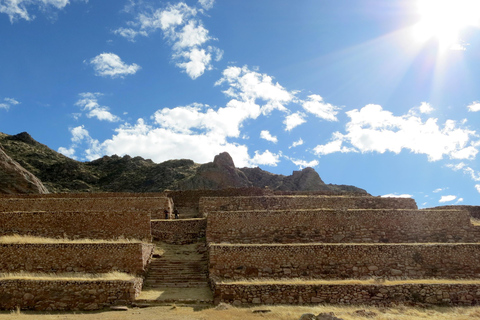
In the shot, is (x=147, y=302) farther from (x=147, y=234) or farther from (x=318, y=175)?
(x=318, y=175)

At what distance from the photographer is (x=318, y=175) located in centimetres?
4831

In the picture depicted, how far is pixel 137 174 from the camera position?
59406mm

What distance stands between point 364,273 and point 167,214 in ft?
39.0

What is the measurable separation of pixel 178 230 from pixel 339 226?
8.49 metres

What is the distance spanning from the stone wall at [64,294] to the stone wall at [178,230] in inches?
244

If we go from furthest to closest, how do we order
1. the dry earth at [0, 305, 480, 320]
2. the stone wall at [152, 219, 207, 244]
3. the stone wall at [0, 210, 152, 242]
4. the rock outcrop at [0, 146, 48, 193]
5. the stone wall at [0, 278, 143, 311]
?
the rock outcrop at [0, 146, 48, 193] → the stone wall at [152, 219, 207, 244] → the stone wall at [0, 210, 152, 242] → the stone wall at [0, 278, 143, 311] → the dry earth at [0, 305, 480, 320]

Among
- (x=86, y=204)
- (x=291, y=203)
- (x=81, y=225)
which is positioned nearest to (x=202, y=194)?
(x=291, y=203)

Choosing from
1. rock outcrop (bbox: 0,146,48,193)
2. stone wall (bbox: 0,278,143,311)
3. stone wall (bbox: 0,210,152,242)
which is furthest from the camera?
rock outcrop (bbox: 0,146,48,193)

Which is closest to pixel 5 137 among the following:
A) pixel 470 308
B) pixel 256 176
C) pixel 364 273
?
pixel 256 176

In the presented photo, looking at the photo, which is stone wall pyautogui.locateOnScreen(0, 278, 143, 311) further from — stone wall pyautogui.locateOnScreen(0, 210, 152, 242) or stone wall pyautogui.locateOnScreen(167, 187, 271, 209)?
stone wall pyautogui.locateOnScreen(167, 187, 271, 209)

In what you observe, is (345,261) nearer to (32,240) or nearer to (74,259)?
(74,259)

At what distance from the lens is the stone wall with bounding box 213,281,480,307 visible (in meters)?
13.1

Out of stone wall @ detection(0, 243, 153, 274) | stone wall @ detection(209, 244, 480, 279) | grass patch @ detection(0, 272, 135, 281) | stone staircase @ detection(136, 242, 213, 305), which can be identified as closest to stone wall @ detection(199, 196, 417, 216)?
stone staircase @ detection(136, 242, 213, 305)

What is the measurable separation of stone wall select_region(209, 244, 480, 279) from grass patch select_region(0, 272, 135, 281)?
11.7 feet
